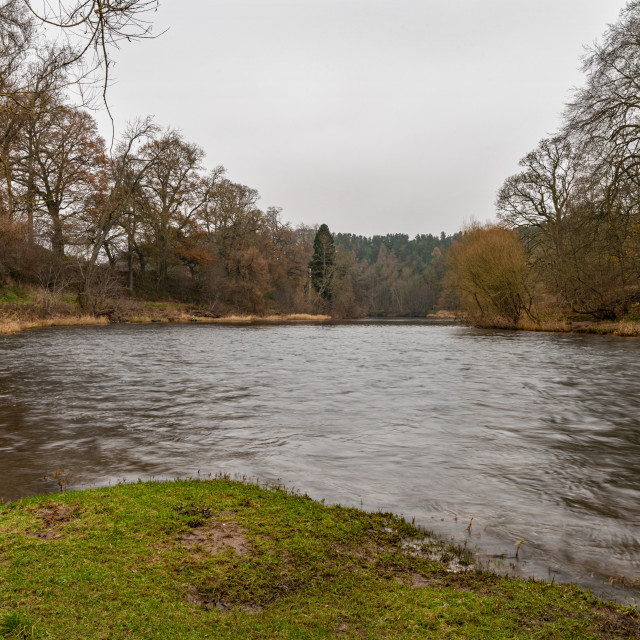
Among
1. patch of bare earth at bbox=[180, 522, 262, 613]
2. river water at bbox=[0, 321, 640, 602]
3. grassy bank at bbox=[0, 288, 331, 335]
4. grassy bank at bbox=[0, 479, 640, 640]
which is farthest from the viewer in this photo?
grassy bank at bbox=[0, 288, 331, 335]

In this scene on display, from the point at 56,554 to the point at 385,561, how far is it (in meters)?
2.37

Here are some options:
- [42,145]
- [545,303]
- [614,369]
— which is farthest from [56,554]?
[42,145]

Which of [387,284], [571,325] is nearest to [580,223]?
[571,325]

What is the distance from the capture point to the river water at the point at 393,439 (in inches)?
181

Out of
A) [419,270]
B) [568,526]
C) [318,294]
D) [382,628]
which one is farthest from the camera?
[419,270]

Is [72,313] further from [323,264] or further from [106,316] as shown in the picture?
[323,264]

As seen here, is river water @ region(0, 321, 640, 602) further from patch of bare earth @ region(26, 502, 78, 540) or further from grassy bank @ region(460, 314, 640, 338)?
grassy bank @ region(460, 314, 640, 338)

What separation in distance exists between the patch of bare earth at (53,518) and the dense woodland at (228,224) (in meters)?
3.06

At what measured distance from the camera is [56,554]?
3.19 meters

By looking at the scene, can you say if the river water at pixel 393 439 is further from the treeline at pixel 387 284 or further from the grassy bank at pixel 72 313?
the treeline at pixel 387 284

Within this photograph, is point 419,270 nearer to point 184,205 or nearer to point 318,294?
point 318,294

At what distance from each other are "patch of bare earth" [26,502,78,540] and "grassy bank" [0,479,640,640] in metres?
0.02

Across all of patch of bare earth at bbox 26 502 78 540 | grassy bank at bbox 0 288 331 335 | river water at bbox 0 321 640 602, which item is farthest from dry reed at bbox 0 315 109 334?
patch of bare earth at bbox 26 502 78 540

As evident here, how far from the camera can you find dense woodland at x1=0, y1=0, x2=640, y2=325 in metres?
16.7
